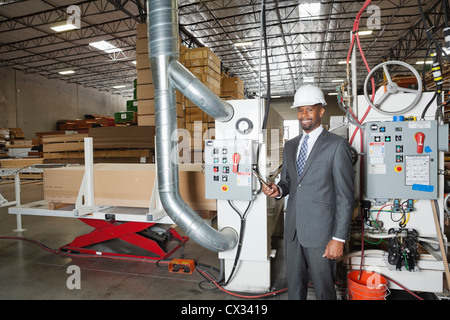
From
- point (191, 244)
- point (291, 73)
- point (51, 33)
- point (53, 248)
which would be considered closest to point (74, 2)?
point (51, 33)

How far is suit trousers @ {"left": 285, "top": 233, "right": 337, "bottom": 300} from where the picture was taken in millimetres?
1995

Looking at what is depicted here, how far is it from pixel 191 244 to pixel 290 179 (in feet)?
8.33

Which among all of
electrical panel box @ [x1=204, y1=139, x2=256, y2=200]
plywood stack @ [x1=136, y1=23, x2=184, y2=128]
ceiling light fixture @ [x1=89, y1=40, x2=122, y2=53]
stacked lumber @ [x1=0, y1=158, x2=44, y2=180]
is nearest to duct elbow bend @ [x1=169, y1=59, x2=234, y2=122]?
electrical panel box @ [x1=204, y1=139, x2=256, y2=200]

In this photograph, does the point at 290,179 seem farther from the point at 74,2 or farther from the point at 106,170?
the point at 74,2

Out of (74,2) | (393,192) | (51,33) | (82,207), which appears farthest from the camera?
(51,33)

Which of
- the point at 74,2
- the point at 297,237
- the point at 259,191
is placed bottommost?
the point at 297,237

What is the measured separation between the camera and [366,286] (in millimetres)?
2314

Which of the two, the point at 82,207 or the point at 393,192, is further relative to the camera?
the point at 82,207

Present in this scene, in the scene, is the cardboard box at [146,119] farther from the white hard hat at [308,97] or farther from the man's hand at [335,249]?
the man's hand at [335,249]

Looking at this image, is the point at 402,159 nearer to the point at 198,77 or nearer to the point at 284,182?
the point at 284,182

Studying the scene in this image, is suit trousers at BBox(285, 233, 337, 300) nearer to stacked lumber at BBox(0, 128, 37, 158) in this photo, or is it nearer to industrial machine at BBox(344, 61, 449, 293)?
industrial machine at BBox(344, 61, 449, 293)

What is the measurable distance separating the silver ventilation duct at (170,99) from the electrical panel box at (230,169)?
0.29 m
